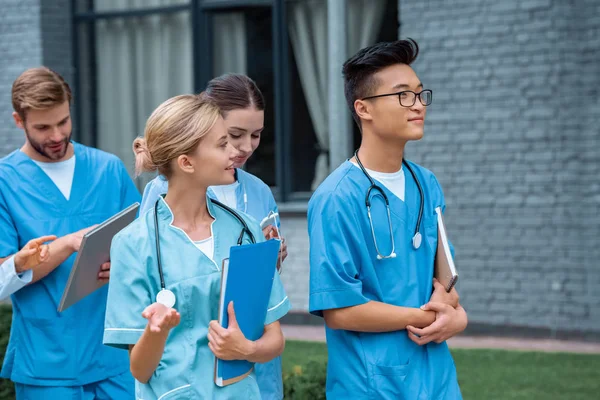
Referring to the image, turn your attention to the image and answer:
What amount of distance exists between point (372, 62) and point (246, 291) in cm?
98

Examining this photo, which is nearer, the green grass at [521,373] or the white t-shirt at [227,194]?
the white t-shirt at [227,194]

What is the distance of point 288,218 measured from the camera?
10320 millimetres

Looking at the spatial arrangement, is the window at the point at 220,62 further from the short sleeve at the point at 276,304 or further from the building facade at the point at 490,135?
the short sleeve at the point at 276,304

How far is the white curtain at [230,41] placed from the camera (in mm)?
10828

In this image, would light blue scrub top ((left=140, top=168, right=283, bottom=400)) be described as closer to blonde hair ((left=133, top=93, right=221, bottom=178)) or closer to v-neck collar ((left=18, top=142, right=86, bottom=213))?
v-neck collar ((left=18, top=142, right=86, bottom=213))

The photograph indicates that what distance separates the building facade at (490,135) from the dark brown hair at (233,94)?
405 cm

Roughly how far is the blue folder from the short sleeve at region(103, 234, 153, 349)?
0.23m

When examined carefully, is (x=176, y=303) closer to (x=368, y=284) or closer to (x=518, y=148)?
(x=368, y=284)

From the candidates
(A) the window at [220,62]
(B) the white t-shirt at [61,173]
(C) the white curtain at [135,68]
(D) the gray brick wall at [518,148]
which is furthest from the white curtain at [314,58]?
(B) the white t-shirt at [61,173]

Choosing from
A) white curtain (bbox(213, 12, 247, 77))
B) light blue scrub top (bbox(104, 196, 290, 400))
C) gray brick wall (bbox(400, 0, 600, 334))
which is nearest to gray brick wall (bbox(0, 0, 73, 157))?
white curtain (bbox(213, 12, 247, 77))

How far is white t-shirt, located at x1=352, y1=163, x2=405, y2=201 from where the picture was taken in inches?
134

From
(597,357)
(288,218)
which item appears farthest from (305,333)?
(597,357)

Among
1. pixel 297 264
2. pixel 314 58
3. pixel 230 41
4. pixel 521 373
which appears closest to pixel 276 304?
pixel 521 373

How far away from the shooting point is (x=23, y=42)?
11.2m
